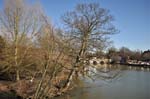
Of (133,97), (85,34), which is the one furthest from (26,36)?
(133,97)

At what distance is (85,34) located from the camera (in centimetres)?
1817

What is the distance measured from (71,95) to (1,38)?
7074mm

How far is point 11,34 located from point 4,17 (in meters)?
1.44

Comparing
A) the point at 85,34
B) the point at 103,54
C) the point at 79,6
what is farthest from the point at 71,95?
the point at 79,6

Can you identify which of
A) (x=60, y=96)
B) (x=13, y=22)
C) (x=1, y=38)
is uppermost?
(x=13, y=22)

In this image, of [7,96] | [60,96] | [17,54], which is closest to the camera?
[7,96]

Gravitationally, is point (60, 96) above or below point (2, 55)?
below

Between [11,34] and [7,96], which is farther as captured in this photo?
[11,34]

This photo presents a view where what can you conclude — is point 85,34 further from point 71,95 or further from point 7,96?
point 7,96

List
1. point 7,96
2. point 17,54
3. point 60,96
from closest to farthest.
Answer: point 7,96
point 60,96
point 17,54

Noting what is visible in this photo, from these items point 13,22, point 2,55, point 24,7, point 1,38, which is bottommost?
point 2,55

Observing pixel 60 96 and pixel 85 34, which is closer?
pixel 60 96

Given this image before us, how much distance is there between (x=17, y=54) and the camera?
59.1 feet

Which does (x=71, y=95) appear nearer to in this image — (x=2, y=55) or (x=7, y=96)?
(x=7, y=96)
